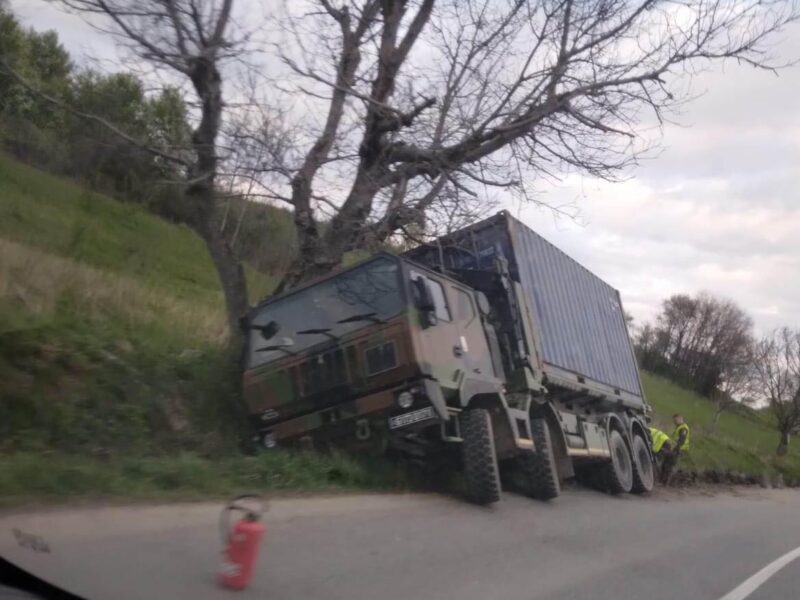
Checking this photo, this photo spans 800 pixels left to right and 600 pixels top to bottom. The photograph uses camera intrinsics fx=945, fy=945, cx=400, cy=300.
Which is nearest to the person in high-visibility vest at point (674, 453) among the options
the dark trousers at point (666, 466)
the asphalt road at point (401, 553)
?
the dark trousers at point (666, 466)

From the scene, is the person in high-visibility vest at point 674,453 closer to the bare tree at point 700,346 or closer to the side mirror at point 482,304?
the side mirror at point 482,304

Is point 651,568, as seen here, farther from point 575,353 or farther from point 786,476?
point 786,476

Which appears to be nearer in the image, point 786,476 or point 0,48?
point 0,48

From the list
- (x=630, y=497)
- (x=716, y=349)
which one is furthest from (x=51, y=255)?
(x=716, y=349)

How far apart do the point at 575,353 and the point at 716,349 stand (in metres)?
51.0

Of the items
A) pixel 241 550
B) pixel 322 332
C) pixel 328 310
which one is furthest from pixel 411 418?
pixel 241 550

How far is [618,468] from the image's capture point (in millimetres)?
15102

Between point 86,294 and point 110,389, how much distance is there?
8.02 ft

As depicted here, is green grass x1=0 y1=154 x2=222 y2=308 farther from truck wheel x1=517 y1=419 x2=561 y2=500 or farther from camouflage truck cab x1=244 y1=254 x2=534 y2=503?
truck wheel x1=517 y1=419 x2=561 y2=500

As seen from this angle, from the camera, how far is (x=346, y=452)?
10.5m

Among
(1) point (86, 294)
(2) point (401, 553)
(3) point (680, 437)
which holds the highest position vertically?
(1) point (86, 294)

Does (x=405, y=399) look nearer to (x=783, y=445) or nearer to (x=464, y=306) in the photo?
(x=464, y=306)

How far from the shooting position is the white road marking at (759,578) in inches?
300

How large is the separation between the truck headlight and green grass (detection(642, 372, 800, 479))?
14.6 m
